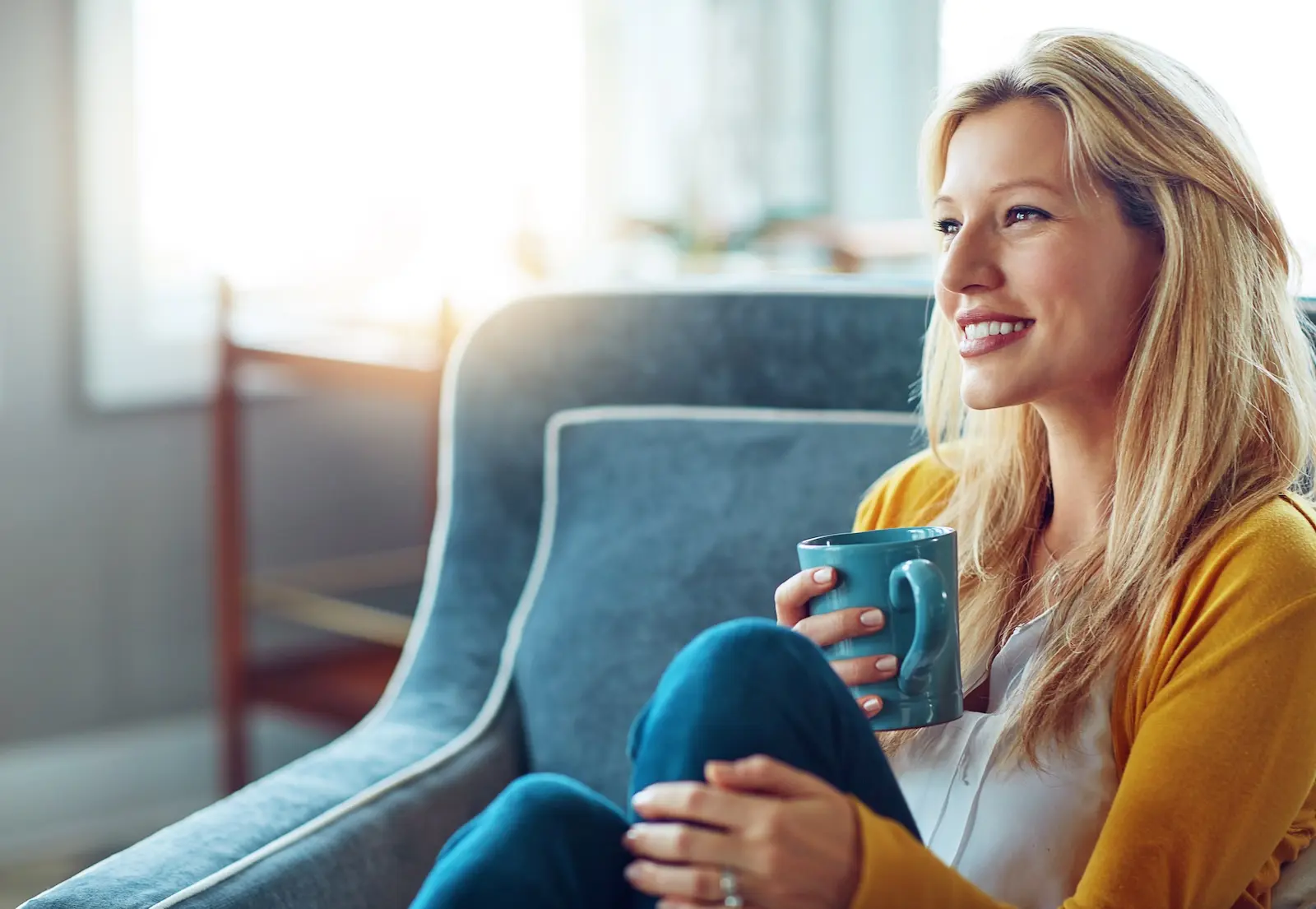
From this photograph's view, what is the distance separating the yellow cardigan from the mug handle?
101mm

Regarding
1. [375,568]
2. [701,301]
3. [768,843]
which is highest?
[701,301]

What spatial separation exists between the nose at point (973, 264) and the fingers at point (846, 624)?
288mm

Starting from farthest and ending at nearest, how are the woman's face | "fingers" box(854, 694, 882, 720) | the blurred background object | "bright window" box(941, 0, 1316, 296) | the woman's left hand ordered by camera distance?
"bright window" box(941, 0, 1316, 296) < the blurred background object < the woman's face < "fingers" box(854, 694, 882, 720) < the woman's left hand

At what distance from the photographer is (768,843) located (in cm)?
80

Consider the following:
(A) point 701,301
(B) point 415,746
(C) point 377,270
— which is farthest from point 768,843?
(C) point 377,270

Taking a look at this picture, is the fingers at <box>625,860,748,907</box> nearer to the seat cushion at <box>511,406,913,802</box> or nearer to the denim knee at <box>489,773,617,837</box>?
the denim knee at <box>489,773,617,837</box>

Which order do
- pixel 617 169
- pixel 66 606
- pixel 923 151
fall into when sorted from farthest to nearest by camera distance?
pixel 617 169, pixel 66 606, pixel 923 151

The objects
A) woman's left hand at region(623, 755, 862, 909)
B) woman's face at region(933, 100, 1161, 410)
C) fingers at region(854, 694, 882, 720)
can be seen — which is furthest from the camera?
woman's face at region(933, 100, 1161, 410)

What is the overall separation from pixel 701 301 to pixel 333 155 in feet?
5.32

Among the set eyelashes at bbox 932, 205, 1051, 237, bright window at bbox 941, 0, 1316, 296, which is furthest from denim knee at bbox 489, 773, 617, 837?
bright window at bbox 941, 0, 1316, 296

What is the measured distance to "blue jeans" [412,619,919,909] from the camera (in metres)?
0.86

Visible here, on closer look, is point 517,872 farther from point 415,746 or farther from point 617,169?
point 617,169

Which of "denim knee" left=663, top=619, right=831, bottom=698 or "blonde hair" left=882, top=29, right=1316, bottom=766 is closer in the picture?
"denim knee" left=663, top=619, right=831, bottom=698

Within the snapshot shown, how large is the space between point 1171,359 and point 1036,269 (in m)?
0.11
